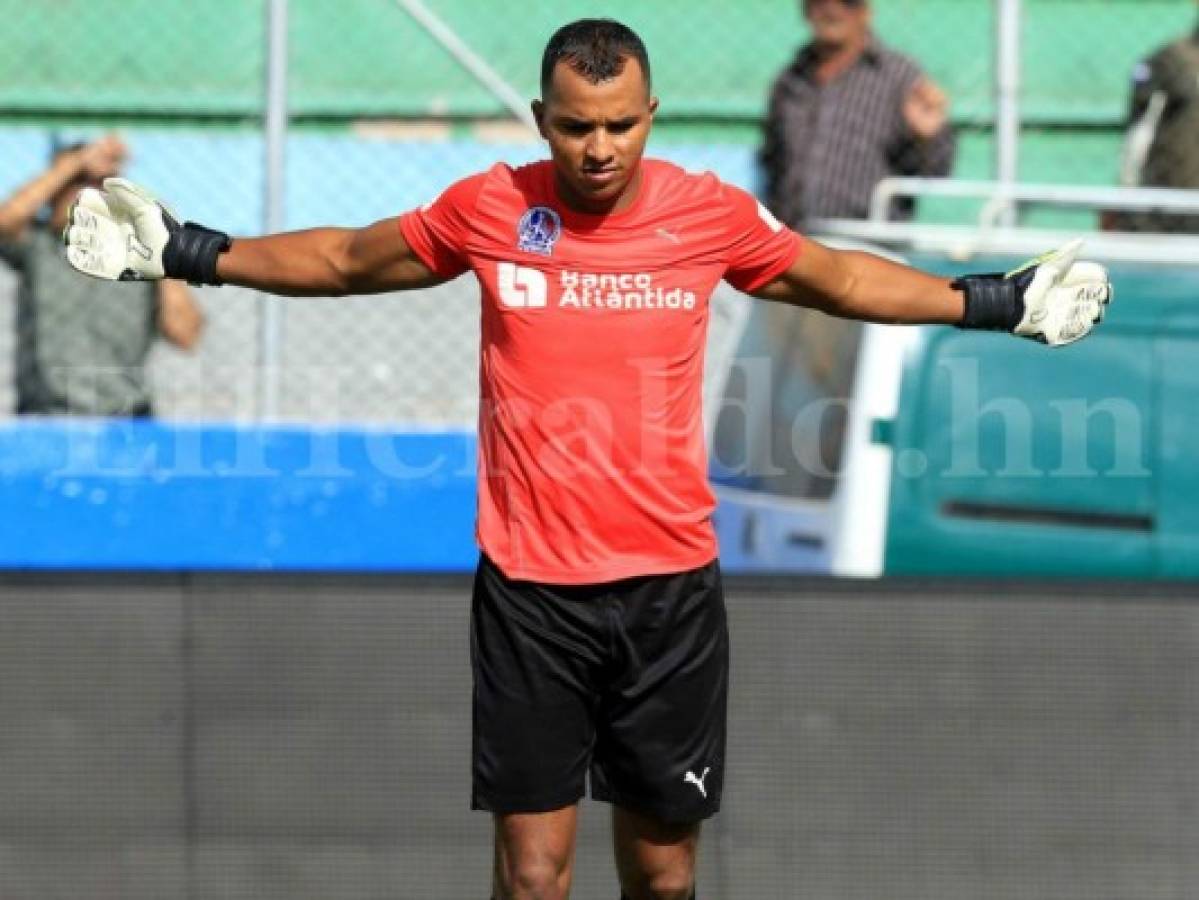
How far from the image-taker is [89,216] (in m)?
4.69

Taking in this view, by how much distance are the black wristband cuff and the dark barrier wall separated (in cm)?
128

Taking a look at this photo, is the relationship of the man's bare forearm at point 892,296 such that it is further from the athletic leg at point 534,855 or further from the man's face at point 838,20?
the man's face at point 838,20

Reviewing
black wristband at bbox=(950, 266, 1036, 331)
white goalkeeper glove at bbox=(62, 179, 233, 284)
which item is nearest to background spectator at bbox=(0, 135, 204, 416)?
white goalkeeper glove at bbox=(62, 179, 233, 284)

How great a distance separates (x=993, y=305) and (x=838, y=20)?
3.47 m

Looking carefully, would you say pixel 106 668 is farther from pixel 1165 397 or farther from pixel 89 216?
pixel 1165 397

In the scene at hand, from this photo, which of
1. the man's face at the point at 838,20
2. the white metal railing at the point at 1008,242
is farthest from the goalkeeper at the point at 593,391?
the man's face at the point at 838,20

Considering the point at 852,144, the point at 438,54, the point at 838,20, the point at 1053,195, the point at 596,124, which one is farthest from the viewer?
the point at 438,54

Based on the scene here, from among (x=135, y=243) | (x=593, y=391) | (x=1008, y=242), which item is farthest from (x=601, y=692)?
(x=1008, y=242)

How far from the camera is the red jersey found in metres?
4.55

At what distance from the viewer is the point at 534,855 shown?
4699 mm

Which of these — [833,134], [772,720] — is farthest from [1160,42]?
[772,720]

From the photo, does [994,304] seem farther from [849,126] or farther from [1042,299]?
[849,126]

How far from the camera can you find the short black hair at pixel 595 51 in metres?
A: 4.39

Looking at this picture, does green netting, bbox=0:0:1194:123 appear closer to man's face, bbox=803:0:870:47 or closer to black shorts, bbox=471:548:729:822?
man's face, bbox=803:0:870:47
